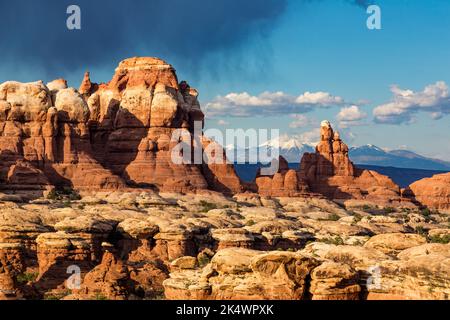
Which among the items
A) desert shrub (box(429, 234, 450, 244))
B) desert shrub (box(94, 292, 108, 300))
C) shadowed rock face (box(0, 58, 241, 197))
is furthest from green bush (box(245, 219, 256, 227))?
desert shrub (box(94, 292, 108, 300))

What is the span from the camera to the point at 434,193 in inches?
5049

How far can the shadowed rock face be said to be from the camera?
10200 centimetres

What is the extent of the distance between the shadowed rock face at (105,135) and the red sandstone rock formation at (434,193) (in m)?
28.7

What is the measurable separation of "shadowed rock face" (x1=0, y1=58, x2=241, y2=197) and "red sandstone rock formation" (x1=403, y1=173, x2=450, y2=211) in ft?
94.0

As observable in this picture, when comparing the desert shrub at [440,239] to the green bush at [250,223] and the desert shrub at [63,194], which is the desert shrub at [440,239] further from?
the desert shrub at [63,194]

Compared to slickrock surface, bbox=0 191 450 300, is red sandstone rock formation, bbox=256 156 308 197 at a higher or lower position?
higher

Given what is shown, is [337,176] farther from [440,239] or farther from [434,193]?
[440,239]

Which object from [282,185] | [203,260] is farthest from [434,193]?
[203,260]

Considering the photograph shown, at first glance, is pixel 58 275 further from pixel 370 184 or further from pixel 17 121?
pixel 370 184

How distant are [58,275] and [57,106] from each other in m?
60.6

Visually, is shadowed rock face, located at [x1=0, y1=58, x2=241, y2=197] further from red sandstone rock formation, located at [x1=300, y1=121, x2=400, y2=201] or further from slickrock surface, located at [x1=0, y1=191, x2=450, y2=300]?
red sandstone rock formation, located at [x1=300, y1=121, x2=400, y2=201]
